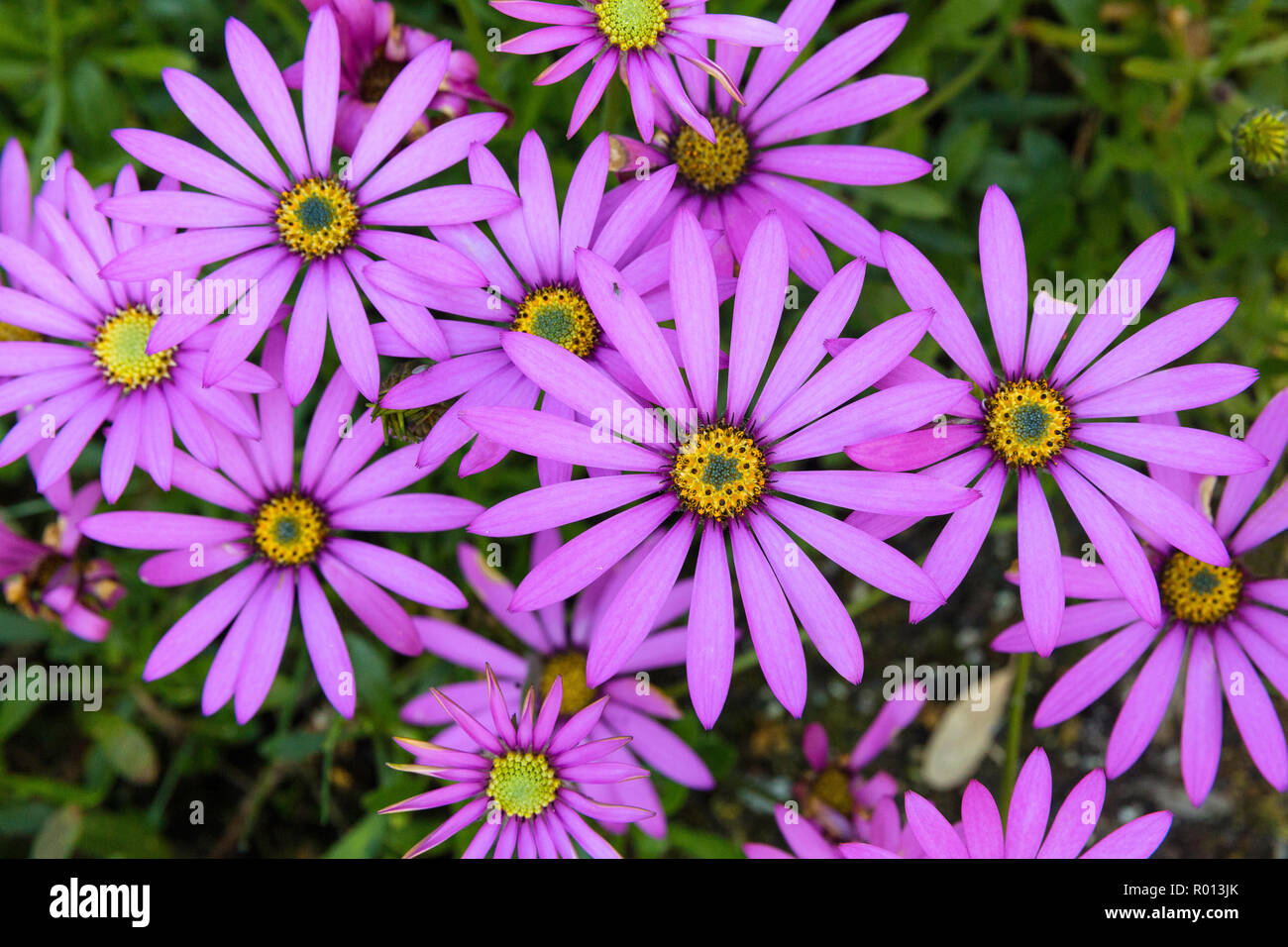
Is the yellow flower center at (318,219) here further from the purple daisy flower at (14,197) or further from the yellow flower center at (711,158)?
the purple daisy flower at (14,197)

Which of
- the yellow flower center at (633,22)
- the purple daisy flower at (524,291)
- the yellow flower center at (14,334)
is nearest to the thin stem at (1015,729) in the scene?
the purple daisy flower at (524,291)

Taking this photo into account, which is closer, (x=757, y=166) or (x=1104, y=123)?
(x=757, y=166)

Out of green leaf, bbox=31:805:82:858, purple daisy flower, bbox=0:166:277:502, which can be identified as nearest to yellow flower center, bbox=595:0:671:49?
purple daisy flower, bbox=0:166:277:502

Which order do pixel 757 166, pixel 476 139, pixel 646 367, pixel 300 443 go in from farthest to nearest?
pixel 300 443 < pixel 757 166 < pixel 476 139 < pixel 646 367

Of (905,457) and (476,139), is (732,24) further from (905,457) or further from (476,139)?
(905,457)

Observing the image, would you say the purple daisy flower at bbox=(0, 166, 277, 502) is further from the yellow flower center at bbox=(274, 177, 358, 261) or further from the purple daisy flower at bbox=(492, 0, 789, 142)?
the purple daisy flower at bbox=(492, 0, 789, 142)
